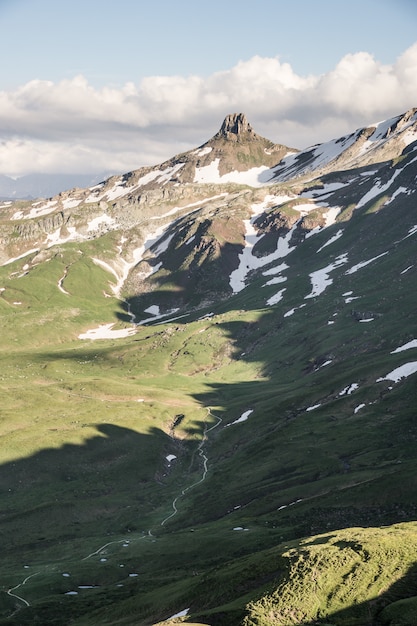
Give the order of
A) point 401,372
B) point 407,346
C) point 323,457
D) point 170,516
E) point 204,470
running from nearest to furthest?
1. point 323,457
2. point 170,516
3. point 401,372
4. point 204,470
5. point 407,346

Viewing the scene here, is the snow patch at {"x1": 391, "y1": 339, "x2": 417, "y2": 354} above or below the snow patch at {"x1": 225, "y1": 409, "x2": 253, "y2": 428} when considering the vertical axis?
above

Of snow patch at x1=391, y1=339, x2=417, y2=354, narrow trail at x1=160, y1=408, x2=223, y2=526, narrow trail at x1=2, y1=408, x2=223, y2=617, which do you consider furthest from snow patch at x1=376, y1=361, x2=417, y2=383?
narrow trail at x1=2, y1=408, x2=223, y2=617

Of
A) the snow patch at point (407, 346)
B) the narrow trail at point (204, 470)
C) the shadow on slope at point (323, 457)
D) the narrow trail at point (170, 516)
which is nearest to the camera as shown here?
the narrow trail at point (170, 516)

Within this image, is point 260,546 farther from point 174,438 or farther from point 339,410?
point 174,438

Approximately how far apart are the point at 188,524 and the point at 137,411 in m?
76.3

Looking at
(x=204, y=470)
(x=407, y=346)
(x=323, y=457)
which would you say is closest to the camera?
(x=323, y=457)

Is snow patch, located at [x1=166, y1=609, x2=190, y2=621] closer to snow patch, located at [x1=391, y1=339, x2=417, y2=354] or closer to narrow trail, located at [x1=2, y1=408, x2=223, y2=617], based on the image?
narrow trail, located at [x1=2, y1=408, x2=223, y2=617]

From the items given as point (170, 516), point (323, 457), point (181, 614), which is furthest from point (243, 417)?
point (181, 614)

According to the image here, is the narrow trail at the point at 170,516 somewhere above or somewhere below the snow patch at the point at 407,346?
below

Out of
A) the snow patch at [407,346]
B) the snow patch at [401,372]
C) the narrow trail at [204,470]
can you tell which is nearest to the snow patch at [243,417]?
the narrow trail at [204,470]

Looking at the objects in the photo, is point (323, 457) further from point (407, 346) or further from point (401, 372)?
point (407, 346)

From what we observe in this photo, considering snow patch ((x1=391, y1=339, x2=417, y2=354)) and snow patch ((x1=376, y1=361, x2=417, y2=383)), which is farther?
snow patch ((x1=391, y1=339, x2=417, y2=354))

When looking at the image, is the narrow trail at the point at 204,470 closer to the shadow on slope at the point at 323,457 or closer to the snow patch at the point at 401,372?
the shadow on slope at the point at 323,457

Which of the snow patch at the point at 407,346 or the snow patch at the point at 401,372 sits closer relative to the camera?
the snow patch at the point at 401,372
